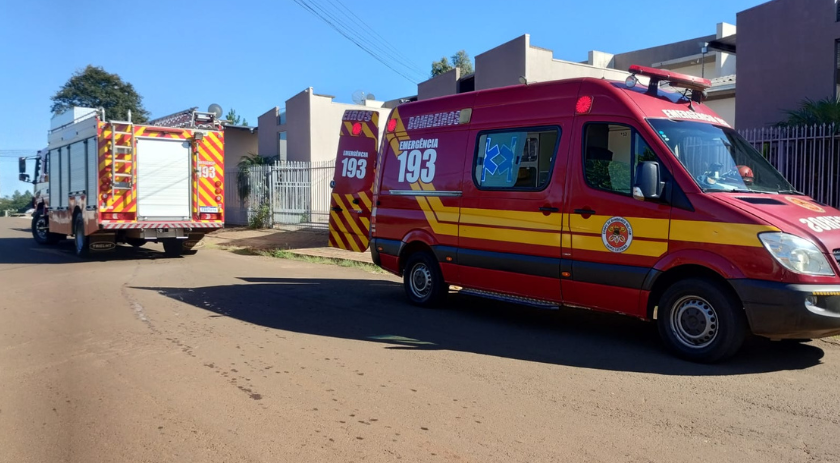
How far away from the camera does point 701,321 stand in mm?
Result: 5711

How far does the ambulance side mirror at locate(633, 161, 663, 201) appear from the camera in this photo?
5.84 meters

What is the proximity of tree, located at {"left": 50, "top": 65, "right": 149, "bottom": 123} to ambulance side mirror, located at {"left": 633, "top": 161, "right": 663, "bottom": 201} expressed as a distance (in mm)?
49186

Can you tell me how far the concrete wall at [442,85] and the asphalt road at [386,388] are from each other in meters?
14.3

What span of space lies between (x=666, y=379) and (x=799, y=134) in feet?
25.9

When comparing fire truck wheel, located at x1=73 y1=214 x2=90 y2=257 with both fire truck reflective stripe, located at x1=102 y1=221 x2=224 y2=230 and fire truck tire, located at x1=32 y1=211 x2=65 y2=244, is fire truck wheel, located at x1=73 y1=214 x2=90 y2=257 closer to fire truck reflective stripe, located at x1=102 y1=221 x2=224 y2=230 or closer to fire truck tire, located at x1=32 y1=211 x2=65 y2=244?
fire truck reflective stripe, located at x1=102 y1=221 x2=224 y2=230

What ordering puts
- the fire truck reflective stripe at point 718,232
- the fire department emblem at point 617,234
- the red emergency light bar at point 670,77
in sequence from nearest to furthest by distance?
the fire truck reflective stripe at point 718,232 → the fire department emblem at point 617,234 → the red emergency light bar at point 670,77

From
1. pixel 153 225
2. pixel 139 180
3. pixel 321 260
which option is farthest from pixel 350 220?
pixel 139 180


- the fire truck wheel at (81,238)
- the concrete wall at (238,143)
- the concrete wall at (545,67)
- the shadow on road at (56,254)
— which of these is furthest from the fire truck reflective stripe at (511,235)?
the concrete wall at (238,143)

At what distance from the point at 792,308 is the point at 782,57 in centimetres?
1103

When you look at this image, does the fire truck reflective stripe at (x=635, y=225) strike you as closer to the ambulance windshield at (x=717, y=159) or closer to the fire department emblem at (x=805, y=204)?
the ambulance windshield at (x=717, y=159)

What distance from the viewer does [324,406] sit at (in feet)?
15.3

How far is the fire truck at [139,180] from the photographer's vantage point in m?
13.6

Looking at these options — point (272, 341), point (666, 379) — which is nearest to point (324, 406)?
point (272, 341)

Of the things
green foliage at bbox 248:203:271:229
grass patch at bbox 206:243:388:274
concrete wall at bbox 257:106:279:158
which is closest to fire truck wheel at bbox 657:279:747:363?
grass patch at bbox 206:243:388:274
